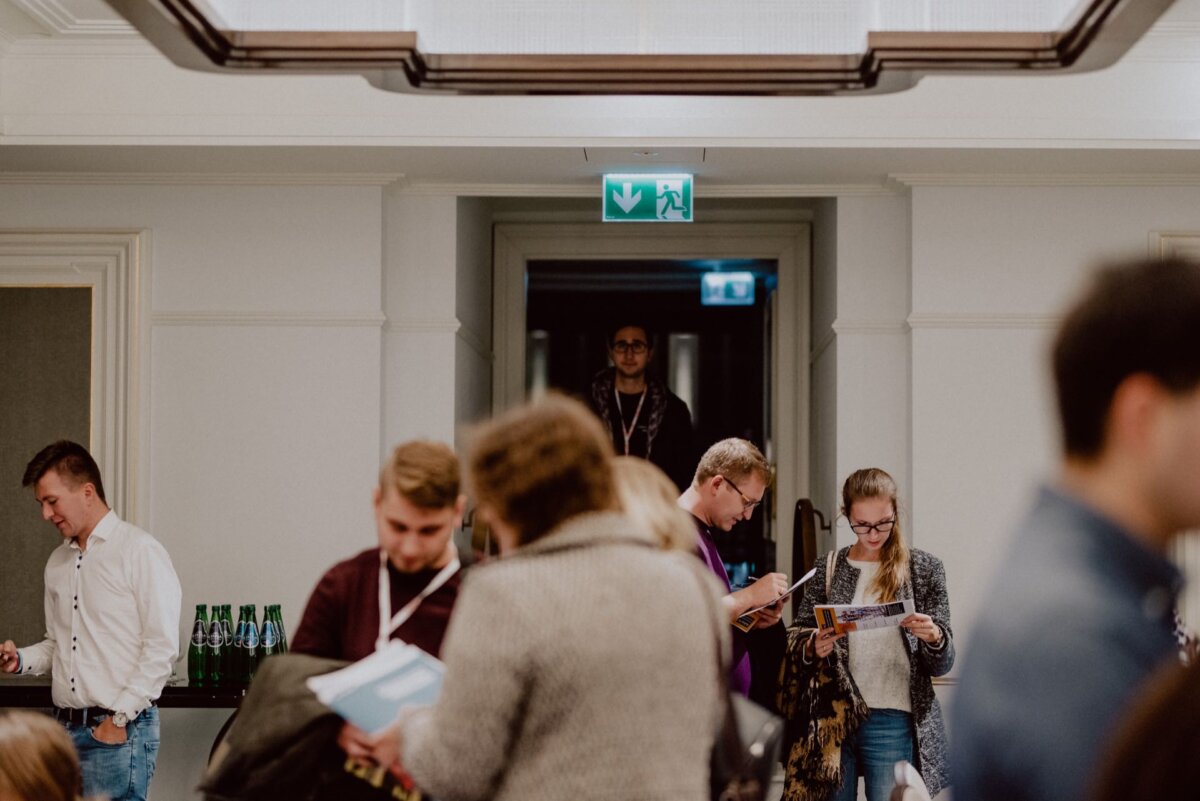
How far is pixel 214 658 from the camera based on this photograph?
5.24m

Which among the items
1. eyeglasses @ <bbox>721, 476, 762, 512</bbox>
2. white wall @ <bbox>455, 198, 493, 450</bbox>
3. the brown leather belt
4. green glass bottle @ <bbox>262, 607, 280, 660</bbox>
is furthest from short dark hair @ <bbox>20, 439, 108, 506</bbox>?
eyeglasses @ <bbox>721, 476, 762, 512</bbox>

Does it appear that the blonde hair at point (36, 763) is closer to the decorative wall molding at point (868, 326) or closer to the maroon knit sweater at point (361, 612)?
the maroon knit sweater at point (361, 612)

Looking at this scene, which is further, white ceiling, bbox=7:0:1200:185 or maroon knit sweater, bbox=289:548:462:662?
white ceiling, bbox=7:0:1200:185

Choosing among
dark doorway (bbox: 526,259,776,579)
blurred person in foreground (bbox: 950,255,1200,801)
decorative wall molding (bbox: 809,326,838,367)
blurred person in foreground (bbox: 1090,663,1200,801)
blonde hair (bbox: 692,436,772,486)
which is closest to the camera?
blurred person in foreground (bbox: 1090,663,1200,801)

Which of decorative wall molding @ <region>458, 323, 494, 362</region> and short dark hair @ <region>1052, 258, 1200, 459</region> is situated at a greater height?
decorative wall molding @ <region>458, 323, 494, 362</region>

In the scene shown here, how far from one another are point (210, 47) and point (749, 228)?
5181mm

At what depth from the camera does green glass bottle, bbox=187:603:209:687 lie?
5.20m

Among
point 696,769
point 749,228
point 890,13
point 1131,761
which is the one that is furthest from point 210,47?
point 749,228

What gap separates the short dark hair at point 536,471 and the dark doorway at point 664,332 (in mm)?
7431

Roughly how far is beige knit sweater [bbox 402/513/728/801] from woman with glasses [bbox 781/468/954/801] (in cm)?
238

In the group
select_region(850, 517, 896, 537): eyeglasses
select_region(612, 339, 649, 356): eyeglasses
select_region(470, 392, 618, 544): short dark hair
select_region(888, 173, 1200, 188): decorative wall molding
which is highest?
select_region(888, 173, 1200, 188): decorative wall molding

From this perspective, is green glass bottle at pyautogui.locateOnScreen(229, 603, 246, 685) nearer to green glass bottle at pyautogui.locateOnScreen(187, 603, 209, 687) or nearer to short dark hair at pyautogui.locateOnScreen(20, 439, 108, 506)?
green glass bottle at pyautogui.locateOnScreen(187, 603, 209, 687)

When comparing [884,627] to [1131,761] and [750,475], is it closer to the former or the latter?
[750,475]

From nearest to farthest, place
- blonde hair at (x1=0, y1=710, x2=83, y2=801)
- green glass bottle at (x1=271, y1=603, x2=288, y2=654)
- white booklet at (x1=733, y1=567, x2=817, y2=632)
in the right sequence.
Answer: blonde hair at (x1=0, y1=710, x2=83, y2=801) → white booklet at (x1=733, y1=567, x2=817, y2=632) → green glass bottle at (x1=271, y1=603, x2=288, y2=654)
